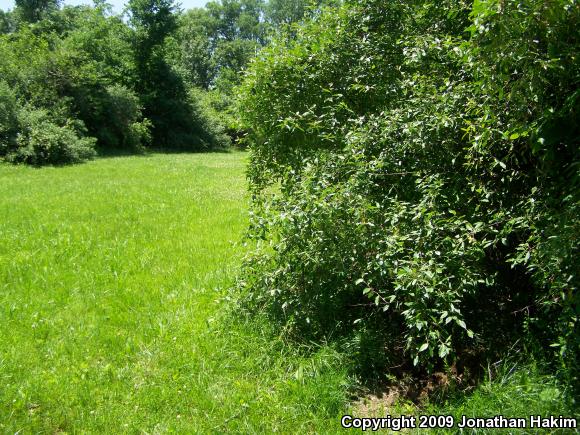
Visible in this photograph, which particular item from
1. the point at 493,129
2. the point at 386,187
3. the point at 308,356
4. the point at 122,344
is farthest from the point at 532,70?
the point at 122,344

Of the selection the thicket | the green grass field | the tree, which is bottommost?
the green grass field

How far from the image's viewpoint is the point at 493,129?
9.41 ft

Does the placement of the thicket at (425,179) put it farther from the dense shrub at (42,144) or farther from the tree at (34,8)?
the tree at (34,8)

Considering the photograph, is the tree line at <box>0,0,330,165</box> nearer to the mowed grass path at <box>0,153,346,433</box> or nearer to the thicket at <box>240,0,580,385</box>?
the mowed grass path at <box>0,153,346,433</box>

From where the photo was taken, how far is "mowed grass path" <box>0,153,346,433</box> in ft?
10.8

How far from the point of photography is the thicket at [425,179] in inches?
102

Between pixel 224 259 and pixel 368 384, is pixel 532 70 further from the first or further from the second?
pixel 224 259

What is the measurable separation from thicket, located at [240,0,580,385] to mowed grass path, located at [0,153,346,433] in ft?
1.74

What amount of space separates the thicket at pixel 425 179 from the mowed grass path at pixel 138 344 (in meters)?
0.53

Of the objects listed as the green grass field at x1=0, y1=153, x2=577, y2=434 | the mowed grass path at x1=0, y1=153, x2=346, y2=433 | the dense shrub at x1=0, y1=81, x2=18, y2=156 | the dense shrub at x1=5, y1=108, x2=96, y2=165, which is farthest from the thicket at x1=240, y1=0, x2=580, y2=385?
the dense shrub at x1=0, y1=81, x2=18, y2=156

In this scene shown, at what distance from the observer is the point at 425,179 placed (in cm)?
352

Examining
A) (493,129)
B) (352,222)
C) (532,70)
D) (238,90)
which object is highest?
(238,90)

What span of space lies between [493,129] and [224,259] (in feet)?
14.5

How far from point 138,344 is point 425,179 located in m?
2.94
